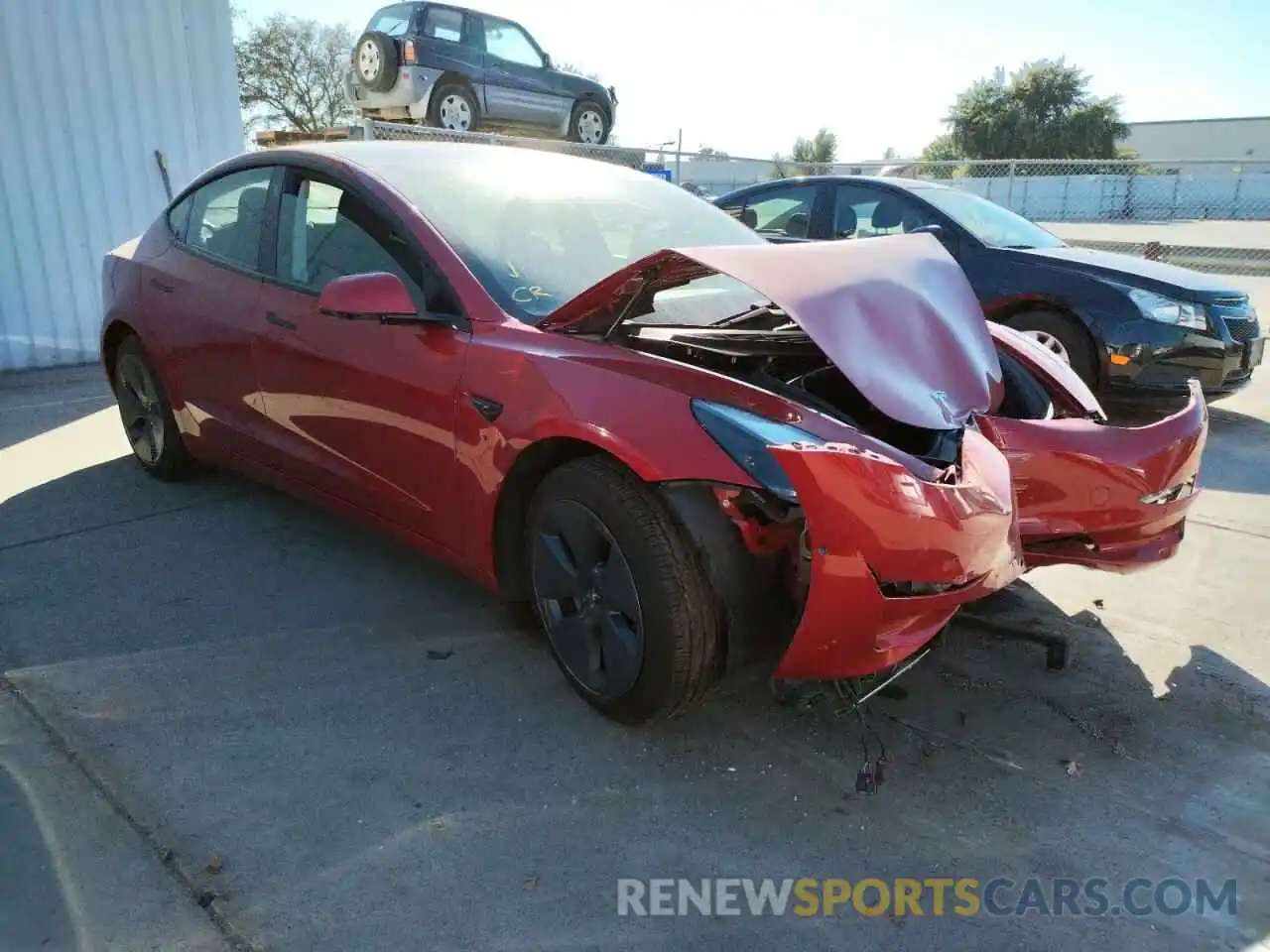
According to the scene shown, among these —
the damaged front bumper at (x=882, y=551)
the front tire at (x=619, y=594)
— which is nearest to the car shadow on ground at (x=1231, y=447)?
the damaged front bumper at (x=882, y=551)

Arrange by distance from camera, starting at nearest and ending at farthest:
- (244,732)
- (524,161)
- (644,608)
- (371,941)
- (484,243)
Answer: (371,941)
(644,608)
(244,732)
(484,243)
(524,161)

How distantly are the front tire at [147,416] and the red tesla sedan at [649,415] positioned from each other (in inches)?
25.3

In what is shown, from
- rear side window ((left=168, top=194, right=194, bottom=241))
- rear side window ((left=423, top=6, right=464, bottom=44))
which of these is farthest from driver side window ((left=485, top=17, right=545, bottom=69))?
rear side window ((left=168, top=194, right=194, bottom=241))

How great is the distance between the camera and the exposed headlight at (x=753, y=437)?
2152 millimetres

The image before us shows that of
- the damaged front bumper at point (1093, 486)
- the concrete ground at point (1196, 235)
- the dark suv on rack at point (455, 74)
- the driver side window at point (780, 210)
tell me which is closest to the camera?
the damaged front bumper at point (1093, 486)

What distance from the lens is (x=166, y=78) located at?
8000 millimetres

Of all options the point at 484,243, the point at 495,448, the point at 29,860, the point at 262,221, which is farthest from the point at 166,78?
the point at 29,860

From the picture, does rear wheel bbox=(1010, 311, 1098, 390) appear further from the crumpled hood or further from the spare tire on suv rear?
the spare tire on suv rear

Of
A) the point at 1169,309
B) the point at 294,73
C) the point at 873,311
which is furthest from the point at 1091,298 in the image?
the point at 294,73

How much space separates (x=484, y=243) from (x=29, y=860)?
205cm

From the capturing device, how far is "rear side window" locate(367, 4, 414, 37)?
11.2 m

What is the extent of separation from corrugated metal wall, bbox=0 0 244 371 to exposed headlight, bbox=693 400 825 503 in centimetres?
741

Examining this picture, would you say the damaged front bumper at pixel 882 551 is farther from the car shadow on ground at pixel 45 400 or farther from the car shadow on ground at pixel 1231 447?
the car shadow on ground at pixel 45 400

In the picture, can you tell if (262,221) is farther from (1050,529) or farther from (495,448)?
(1050,529)
